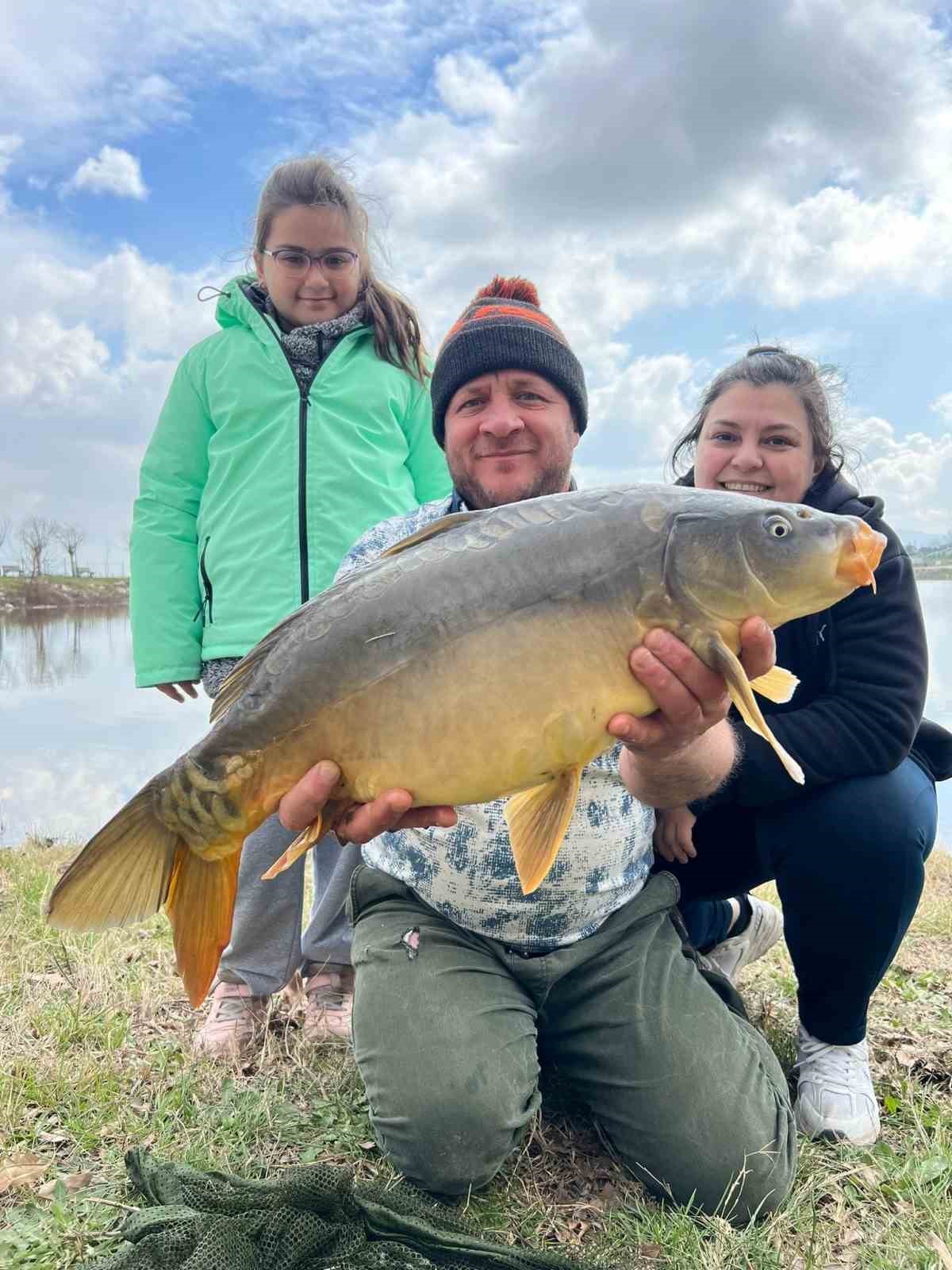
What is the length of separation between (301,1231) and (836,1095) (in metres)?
1.40

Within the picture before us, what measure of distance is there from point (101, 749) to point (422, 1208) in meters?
17.8

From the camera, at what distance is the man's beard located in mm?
2725

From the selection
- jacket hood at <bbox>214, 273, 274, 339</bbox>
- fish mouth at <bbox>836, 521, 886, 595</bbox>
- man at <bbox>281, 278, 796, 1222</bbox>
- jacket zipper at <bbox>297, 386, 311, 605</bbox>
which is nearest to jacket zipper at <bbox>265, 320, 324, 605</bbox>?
jacket zipper at <bbox>297, 386, 311, 605</bbox>

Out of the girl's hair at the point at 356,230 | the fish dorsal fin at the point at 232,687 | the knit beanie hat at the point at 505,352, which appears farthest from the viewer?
the girl's hair at the point at 356,230

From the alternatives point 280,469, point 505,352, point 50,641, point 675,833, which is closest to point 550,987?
point 675,833

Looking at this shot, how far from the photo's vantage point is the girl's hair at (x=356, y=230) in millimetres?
3400

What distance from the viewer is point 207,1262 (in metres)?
1.60

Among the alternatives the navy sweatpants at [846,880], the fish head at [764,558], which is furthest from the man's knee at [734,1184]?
the fish head at [764,558]

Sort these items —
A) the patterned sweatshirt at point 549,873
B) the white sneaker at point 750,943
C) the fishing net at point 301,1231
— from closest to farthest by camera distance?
1. the fishing net at point 301,1231
2. the patterned sweatshirt at point 549,873
3. the white sneaker at point 750,943

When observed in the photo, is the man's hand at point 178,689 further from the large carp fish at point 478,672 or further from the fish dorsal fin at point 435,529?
the fish dorsal fin at point 435,529

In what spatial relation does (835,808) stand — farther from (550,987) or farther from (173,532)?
(173,532)

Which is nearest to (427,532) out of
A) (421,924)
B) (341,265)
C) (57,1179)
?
(421,924)

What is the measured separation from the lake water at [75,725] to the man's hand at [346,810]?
0.72m

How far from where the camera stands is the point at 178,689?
3586mm
